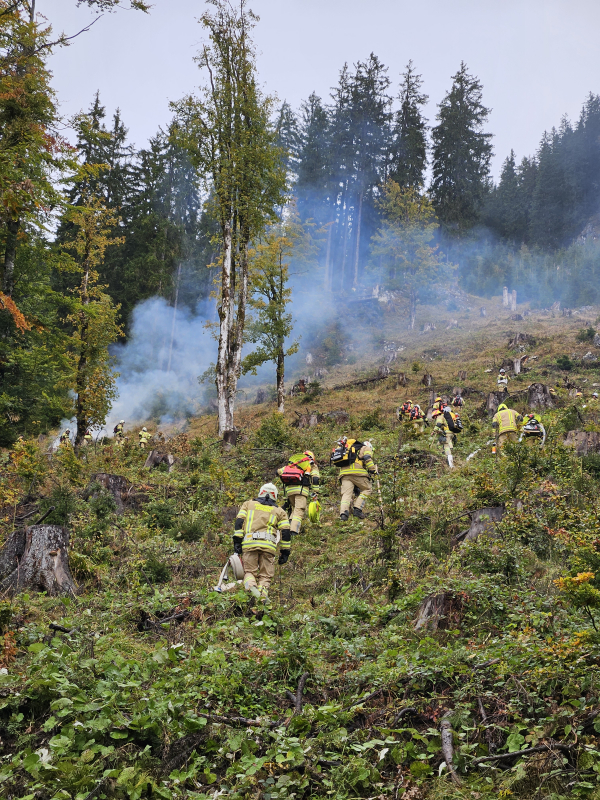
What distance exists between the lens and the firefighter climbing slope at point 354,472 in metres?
11.0

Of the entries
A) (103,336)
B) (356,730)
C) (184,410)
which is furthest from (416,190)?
(356,730)

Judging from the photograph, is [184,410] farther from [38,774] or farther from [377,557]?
[38,774]

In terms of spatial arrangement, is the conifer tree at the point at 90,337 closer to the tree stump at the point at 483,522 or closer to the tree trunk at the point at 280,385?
the tree trunk at the point at 280,385

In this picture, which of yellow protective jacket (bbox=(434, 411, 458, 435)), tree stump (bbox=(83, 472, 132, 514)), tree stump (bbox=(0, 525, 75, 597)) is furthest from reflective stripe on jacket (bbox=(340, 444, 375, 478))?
tree stump (bbox=(0, 525, 75, 597))

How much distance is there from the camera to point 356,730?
379 centimetres

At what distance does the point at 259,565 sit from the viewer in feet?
25.8

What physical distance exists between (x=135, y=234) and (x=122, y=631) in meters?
37.2

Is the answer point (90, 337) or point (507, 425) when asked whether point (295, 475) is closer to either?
point (507, 425)

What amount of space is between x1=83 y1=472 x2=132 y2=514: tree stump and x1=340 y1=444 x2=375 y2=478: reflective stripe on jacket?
4539mm

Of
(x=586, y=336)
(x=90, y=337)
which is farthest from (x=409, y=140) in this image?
(x=90, y=337)

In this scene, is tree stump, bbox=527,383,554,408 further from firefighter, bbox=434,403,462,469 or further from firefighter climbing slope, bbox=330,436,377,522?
firefighter climbing slope, bbox=330,436,377,522

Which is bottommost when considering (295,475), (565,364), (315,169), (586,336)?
(295,475)

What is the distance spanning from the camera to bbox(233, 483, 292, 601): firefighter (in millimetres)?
7672

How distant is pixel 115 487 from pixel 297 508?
397cm
